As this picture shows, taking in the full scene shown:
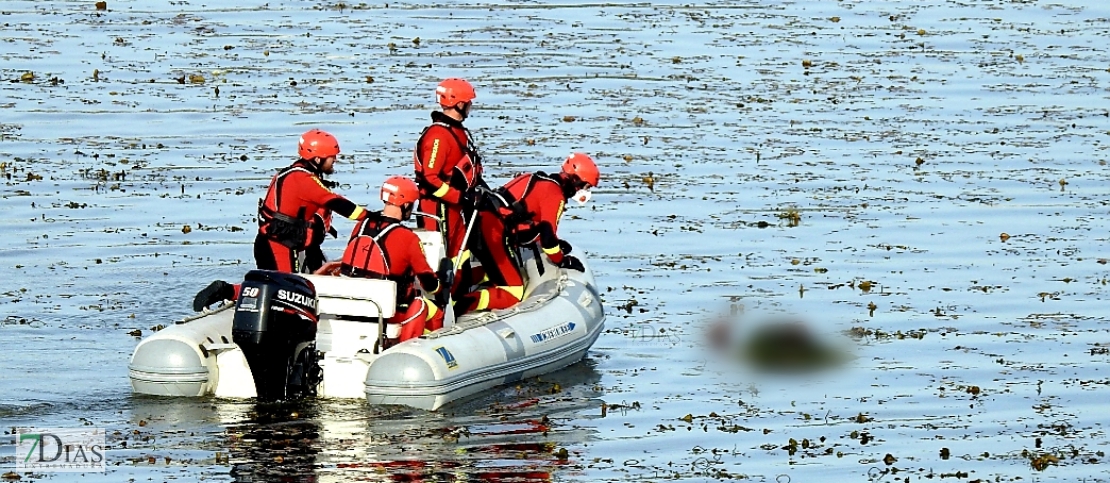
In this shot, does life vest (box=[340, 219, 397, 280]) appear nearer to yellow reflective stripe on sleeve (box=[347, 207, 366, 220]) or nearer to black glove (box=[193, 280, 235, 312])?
yellow reflective stripe on sleeve (box=[347, 207, 366, 220])

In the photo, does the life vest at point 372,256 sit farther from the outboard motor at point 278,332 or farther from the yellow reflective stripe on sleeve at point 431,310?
the yellow reflective stripe on sleeve at point 431,310

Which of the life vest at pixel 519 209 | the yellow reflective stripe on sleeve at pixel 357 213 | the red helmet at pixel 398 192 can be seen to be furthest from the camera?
the life vest at pixel 519 209

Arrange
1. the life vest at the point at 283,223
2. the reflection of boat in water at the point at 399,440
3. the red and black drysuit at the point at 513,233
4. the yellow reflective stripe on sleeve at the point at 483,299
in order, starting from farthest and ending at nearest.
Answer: the yellow reflective stripe on sleeve at the point at 483,299 → the red and black drysuit at the point at 513,233 → the life vest at the point at 283,223 → the reflection of boat in water at the point at 399,440

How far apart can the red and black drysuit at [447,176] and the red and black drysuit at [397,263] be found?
1.20 metres

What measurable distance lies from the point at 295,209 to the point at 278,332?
1575mm

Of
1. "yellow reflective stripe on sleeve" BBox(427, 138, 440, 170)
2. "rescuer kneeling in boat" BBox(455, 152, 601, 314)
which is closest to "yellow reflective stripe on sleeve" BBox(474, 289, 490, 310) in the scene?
"rescuer kneeling in boat" BBox(455, 152, 601, 314)

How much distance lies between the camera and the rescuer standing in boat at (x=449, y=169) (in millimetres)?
17125

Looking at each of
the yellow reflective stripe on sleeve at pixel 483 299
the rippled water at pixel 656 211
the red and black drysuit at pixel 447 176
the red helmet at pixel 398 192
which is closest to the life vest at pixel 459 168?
the red and black drysuit at pixel 447 176

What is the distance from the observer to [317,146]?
16375mm

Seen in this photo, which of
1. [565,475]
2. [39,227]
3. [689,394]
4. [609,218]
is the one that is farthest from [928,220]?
[565,475]

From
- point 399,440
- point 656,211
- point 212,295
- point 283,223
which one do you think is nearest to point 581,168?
point 283,223

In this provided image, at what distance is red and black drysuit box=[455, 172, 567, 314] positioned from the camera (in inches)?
690

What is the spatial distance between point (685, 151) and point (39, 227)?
9.01 metres

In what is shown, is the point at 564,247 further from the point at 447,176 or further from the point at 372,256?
the point at 372,256
